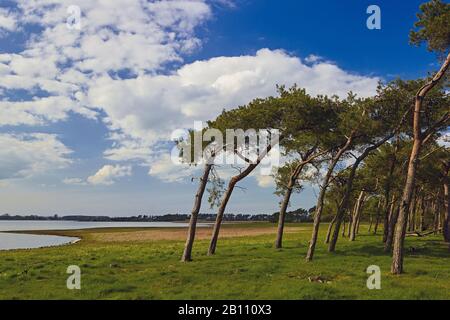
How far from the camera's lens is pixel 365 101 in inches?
1166

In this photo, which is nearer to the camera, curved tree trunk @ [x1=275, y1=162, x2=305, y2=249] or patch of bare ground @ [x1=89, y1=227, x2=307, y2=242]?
curved tree trunk @ [x1=275, y1=162, x2=305, y2=249]

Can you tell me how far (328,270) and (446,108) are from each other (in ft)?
45.5

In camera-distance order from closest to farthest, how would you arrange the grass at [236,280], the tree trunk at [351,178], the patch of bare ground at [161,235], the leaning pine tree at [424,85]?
the grass at [236,280] → the leaning pine tree at [424,85] → the tree trunk at [351,178] → the patch of bare ground at [161,235]

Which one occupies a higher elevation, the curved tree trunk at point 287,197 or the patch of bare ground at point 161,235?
the curved tree trunk at point 287,197

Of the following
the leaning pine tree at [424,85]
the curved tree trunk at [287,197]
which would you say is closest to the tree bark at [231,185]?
the curved tree trunk at [287,197]

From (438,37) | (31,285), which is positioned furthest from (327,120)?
(31,285)

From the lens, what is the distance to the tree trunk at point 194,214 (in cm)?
3077

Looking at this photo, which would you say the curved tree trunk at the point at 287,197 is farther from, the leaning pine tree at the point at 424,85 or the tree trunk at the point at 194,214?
the leaning pine tree at the point at 424,85

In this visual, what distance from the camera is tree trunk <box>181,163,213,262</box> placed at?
30.8 m

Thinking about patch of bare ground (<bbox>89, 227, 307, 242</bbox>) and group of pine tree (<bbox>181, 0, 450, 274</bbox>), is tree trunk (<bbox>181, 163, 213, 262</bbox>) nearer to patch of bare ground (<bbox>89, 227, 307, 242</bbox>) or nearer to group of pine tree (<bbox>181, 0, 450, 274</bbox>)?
group of pine tree (<bbox>181, 0, 450, 274</bbox>)

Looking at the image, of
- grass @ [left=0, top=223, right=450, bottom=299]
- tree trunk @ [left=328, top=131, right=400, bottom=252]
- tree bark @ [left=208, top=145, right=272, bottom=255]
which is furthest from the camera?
tree bark @ [left=208, top=145, right=272, bottom=255]

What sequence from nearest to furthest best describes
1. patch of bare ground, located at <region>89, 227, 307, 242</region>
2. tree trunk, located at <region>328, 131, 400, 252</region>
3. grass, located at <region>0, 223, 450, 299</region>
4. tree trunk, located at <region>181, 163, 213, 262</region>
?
grass, located at <region>0, 223, 450, 299</region>
tree trunk, located at <region>181, 163, 213, 262</region>
tree trunk, located at <region>328, 131, 400, 252</region>
patch of bare ground, located at <region>89, 227, 307, 242</region>

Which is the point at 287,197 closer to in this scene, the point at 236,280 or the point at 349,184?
the point at 349,184

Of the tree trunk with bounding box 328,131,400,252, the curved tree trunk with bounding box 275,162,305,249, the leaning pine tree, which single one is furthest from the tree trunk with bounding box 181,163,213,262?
the leaning pine tree
